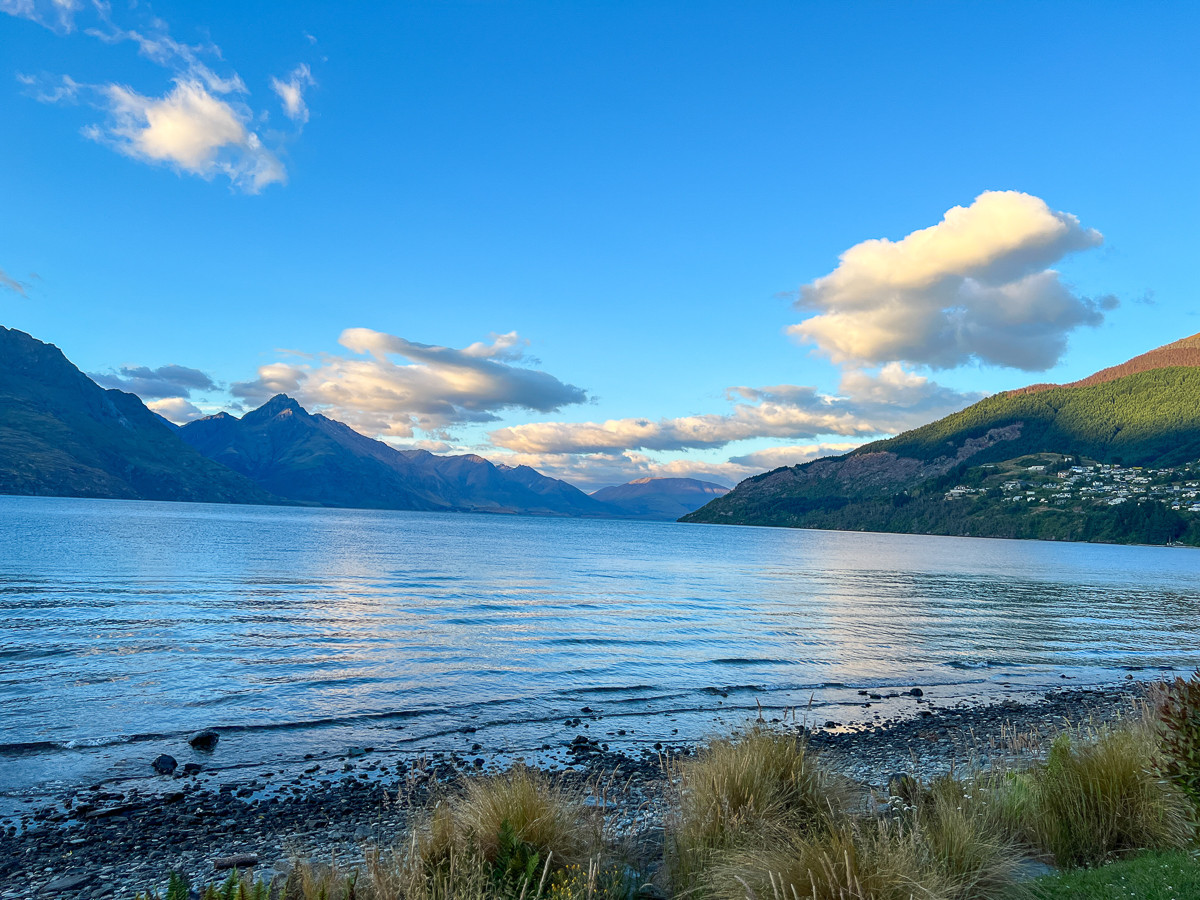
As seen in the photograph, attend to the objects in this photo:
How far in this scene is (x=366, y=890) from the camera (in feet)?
22.4

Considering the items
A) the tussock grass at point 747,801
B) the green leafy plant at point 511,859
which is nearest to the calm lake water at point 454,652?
the tussock grass at point 747,801

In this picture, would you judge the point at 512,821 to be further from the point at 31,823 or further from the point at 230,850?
the point at 31,823

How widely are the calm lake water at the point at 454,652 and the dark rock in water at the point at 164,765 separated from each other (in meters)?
0.33

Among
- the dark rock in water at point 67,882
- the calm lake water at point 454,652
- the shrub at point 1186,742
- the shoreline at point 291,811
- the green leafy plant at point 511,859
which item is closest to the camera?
the shrub at point 1186,742

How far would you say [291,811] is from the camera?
1293 centimetres

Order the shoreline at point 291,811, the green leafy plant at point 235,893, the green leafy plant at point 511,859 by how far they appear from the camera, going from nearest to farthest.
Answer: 1. the green leafy plant at point 235,893
2. the green leafy plant at point 511,859
3. the shoreline at point 291,811

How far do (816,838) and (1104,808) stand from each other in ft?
15.5

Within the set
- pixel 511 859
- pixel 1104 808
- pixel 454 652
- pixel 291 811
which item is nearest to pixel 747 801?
pixel 511 859

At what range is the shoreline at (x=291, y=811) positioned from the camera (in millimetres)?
10383

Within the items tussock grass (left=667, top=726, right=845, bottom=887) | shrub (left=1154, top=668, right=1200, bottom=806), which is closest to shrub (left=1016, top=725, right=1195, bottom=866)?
shrub (left=1154, top=668, right=1200, bottom=806)

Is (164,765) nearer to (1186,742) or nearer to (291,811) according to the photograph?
(291,811)

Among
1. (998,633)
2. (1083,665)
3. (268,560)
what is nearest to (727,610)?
(998,633)

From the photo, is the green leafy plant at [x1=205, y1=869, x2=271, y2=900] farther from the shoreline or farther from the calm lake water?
the calm lake water

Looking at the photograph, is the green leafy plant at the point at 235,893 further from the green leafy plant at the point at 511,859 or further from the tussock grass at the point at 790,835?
the green leafy plant at the point at 511,859
